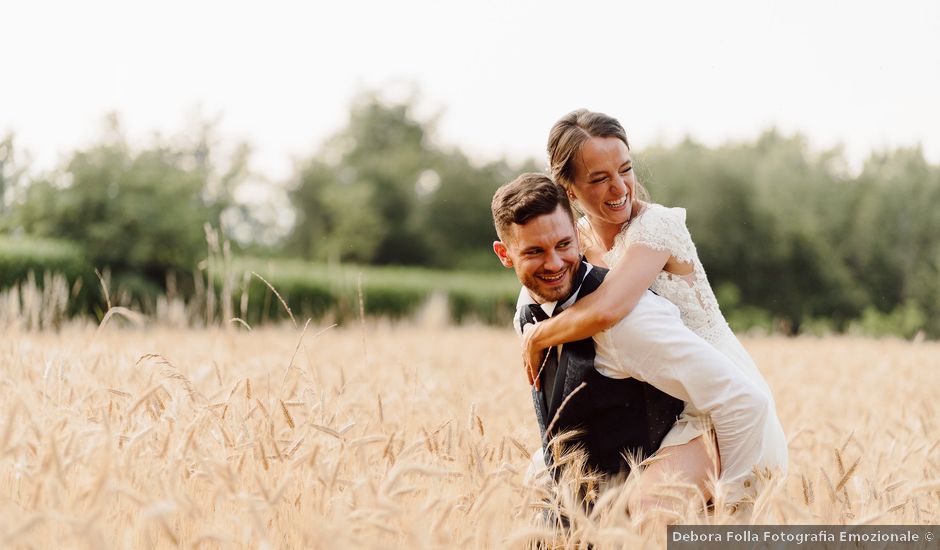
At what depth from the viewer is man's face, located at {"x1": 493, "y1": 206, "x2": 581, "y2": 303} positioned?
2840mm

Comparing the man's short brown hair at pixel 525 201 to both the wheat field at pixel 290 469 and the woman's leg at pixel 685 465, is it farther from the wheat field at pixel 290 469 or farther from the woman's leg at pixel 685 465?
the woman's leg at pixel 685 465

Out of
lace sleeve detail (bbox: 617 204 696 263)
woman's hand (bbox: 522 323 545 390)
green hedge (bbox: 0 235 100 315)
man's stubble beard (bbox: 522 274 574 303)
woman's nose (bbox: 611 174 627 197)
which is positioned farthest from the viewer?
green hedge (bbox: 0 235 100 315)

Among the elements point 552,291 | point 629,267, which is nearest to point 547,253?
point 552,291

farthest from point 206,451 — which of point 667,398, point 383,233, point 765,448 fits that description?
point 383,233

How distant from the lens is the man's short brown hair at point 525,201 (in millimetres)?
2848

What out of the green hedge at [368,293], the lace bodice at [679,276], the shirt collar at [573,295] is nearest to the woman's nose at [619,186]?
the lace bodice at [679,276]

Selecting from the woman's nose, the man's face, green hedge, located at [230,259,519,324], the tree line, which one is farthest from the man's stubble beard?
green hedge, located at [230,259,519,324]

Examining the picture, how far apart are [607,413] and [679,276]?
0.73m

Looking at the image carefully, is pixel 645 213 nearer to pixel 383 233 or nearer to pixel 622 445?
pixel 622 445

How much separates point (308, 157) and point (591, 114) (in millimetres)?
41925

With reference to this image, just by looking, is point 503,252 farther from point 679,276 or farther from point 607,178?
point 679,276

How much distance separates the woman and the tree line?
19.7 inches

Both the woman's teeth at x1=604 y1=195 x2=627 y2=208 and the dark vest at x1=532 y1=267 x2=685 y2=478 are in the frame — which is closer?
the dark vest at x1=532 y1=267 x2=685 y2=478

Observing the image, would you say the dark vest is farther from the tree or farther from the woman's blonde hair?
the tree
